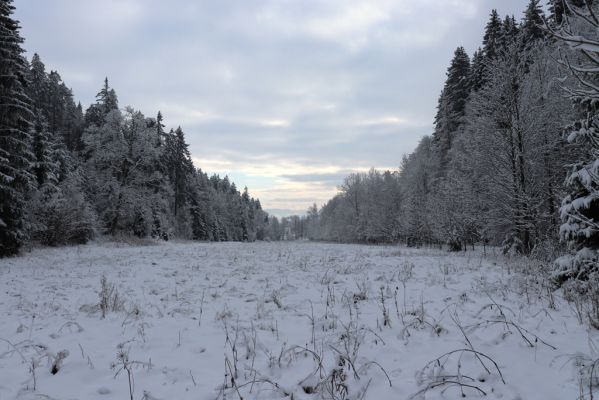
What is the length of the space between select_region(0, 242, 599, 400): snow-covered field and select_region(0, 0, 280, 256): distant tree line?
40.2 ft

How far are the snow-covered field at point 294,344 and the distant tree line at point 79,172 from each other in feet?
40.2

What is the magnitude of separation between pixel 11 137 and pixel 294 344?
18970 mm

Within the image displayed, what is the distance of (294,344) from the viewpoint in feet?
16.1

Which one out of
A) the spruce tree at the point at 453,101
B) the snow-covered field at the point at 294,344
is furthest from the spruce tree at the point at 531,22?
the snow-covered field at the point at 294,344

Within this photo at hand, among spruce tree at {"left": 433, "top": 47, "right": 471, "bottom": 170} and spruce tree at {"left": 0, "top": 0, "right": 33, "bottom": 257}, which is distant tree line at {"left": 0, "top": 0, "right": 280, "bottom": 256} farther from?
spruce tree at {"left": 433, "top": 47, "right": 471, "bottom": 170}

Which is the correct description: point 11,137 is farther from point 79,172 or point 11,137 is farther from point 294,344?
point 79,172

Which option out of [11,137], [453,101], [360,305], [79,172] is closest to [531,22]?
[453,101]

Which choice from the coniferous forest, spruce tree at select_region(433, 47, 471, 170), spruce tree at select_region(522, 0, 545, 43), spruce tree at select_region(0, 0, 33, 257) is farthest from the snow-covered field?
spruce tree at select_region(433, 47, 471, 170)

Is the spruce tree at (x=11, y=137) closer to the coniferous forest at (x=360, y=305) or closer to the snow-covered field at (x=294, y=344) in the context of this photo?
the coniferous forest at (x=360, y=305)

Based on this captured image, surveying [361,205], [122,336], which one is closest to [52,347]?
[122,336]

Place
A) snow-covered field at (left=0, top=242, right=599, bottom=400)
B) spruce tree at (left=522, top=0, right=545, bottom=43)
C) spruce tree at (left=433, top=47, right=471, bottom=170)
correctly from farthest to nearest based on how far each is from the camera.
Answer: spruce tree at (left=433, top=47, right=471, bottom=170) → spruce tree at (left=522, top=0, right=545, bottom=43) → snow-covered field at (left=0, top=242, right=599, bottom=400)

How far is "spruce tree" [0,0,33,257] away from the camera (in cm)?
1666

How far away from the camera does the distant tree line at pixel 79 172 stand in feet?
56.5

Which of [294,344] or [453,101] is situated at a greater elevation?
[453,101]
